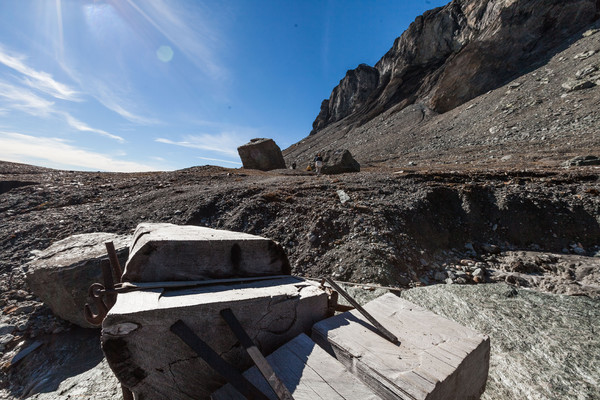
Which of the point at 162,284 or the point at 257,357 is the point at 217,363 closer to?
the point at 257,357

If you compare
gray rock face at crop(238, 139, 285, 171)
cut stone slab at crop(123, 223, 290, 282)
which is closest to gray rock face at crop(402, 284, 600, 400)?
cut stone slab at crop(123, 223, 290, 282)

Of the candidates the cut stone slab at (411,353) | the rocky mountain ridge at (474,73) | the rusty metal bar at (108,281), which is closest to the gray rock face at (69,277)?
the rusty metal bar at (108,281)

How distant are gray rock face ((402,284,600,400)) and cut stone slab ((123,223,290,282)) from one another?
2333 mm

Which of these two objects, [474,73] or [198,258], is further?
[474,73]

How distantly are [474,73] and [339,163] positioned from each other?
28763 mm

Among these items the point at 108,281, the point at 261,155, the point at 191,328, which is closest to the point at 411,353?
the point at 191,328

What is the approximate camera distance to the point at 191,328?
1.51 metres

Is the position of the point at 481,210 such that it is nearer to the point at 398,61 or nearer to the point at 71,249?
the point at 71,249

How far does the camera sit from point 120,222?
264 inches

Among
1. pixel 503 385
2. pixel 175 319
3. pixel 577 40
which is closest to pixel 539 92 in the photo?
pixel 577 40

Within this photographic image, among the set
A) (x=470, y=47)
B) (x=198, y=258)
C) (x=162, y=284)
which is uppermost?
(x=470, y=47)

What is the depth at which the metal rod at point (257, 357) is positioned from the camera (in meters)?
1.27

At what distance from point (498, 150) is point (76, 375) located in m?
19.8

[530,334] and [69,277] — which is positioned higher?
[69,277]
